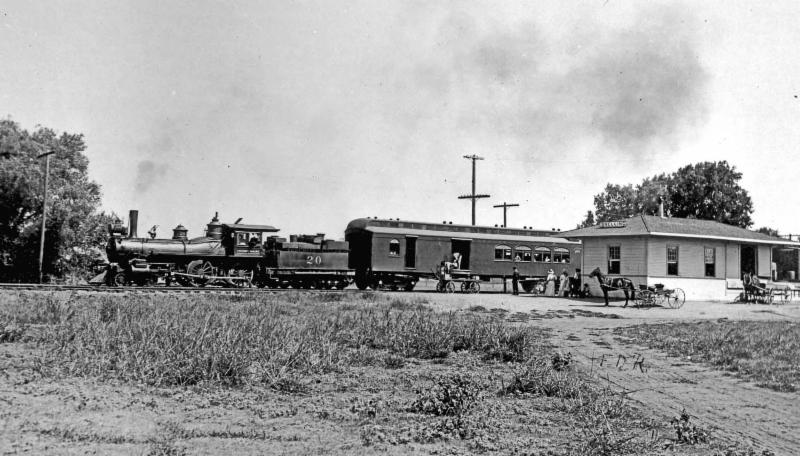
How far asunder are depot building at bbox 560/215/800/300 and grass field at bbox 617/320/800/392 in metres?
8.98

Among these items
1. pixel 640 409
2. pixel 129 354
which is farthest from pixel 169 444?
pixel 640 409

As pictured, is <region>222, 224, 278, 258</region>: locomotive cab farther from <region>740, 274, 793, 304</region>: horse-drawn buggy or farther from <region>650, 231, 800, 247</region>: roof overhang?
<region>740, 274, 793, 304</region>: horse-drawn buggy

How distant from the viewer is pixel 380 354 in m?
9.95

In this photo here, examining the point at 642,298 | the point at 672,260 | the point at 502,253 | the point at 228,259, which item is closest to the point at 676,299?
the point at 642,298

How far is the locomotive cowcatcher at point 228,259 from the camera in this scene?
24.8m

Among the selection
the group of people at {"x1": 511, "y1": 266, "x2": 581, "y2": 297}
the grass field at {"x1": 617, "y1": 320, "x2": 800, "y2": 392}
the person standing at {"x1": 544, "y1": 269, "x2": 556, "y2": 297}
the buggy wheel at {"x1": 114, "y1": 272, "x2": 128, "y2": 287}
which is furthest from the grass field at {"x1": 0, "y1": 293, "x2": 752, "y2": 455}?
the person standing at {"x1": 544, "y1": 269, "x2": 556, "y2": 297}

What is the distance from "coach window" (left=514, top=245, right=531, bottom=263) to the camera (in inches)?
1255

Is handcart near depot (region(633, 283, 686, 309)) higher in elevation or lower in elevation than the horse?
lower

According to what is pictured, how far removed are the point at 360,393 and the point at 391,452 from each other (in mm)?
2179

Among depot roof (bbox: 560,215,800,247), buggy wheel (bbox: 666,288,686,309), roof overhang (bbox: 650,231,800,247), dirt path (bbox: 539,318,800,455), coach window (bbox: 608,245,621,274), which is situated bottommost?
dirt path (bbox: 539,318,800,455)

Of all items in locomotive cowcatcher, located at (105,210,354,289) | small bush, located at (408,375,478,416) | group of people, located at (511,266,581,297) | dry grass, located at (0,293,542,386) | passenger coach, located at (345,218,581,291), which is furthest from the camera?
passenger coach, located at (345,218,581,291)

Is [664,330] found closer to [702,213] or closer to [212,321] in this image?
[212,321]

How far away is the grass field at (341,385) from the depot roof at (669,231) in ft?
50.7

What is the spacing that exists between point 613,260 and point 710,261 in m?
4.41
